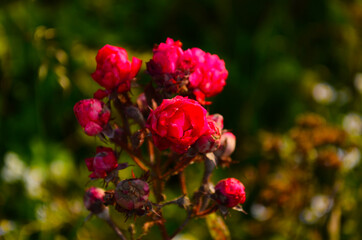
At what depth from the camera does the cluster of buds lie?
0.80 metres

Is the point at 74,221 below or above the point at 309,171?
below

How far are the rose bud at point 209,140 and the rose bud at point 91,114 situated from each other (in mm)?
204

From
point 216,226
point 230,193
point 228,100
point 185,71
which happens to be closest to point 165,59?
point 185,71

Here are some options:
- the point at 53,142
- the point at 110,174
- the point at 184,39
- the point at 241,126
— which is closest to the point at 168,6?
the point at 184,39

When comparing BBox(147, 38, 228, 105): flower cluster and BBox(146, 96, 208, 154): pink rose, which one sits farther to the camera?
BBox(147, 38, 228, 105): flower cluster

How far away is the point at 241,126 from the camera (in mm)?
2455

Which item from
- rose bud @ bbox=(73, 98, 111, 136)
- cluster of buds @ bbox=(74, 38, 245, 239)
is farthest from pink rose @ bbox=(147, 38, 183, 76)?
rose bud @ bbox=(73, 98, 111, 136)

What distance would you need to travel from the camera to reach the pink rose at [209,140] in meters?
0.80

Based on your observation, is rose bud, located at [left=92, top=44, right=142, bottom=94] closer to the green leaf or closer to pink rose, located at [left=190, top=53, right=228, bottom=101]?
pink rose, located at [left=190, top=53, right=228, bottom=101]

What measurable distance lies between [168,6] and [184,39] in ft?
0.92

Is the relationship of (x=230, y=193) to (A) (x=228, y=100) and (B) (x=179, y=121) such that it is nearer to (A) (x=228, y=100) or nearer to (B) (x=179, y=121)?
(B) (x=179, y=121)

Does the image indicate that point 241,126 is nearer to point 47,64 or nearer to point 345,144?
point 345,144

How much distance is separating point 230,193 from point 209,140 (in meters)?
0.16

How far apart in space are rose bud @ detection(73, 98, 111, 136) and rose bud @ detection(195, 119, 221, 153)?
8.0 inches
